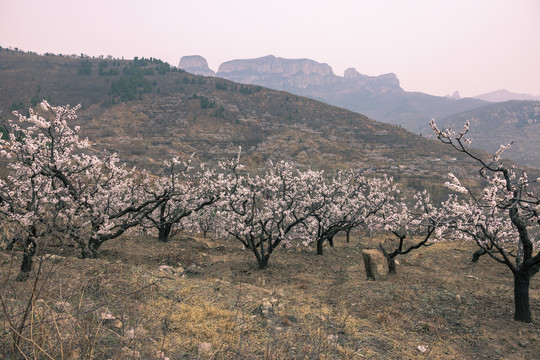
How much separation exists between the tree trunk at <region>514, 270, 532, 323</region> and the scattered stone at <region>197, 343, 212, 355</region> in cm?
978

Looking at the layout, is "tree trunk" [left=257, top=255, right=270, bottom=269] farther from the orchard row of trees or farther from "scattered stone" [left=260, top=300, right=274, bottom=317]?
"scattered stone" [left=260, top=300, right=274, bottom=317]

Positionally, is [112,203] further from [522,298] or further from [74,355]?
[522,298]

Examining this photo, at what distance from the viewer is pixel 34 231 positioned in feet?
28.7

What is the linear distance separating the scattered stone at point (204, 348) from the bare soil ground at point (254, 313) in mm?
21

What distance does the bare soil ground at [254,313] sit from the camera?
14.0 ft

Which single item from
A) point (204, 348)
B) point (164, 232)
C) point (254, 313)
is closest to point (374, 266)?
point (254, 313)

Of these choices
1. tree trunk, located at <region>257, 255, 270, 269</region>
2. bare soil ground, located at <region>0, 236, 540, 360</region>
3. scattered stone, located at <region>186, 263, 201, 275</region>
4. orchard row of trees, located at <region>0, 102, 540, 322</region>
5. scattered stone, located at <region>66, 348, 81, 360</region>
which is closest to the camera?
scattered stone, located at <region>66, 348, 81, 360</region>

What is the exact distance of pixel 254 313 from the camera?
293 inches

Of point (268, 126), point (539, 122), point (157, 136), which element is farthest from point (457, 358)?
point (539, 122)

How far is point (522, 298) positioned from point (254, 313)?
865cm

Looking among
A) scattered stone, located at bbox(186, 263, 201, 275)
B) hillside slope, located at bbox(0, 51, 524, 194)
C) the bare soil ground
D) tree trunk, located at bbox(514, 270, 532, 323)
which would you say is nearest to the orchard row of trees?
tree trunk, located at bbox(514, 270, 532, 323)

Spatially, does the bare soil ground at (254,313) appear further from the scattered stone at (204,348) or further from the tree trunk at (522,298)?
the tree trunk at (522,298)

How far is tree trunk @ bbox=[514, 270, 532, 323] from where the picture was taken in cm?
855

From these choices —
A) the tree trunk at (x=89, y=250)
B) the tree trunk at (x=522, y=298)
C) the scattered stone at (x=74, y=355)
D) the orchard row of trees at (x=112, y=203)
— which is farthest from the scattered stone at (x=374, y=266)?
the tree trunk at (x=89, y=250)
